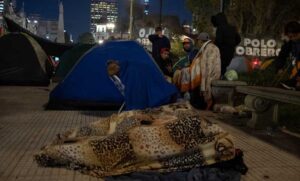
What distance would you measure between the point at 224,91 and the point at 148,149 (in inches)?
218

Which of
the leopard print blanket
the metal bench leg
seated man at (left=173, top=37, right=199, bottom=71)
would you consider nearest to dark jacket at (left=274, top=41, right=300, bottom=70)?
the metal bench leg

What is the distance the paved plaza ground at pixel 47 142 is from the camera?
5.09 metres

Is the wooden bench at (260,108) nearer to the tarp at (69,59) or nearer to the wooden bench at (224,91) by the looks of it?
the wooden bench at (224,91)

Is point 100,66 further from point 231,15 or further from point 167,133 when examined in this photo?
point 231,15

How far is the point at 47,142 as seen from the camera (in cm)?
653

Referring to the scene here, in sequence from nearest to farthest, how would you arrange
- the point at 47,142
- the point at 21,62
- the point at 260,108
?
the point at 47,142 → the point at 260,108 → the point at 21,62

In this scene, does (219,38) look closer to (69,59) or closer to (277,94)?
(277,94)

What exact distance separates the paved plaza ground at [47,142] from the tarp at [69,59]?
617cm

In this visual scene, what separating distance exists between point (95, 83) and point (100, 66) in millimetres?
398

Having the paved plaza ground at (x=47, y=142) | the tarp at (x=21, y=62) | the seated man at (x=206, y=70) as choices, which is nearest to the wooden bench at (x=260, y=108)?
the paved plaza ground at (x=47, y=142)

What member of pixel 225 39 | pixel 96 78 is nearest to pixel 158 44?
pixel 225 39

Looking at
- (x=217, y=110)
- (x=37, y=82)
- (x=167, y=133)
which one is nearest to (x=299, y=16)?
(x=37, y=82)

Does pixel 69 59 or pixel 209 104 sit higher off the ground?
pixel 69 59

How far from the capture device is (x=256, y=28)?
33.5m
